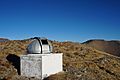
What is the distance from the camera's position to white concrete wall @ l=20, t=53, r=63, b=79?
69.7ft

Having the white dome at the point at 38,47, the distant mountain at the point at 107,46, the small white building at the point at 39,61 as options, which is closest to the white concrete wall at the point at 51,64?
the small white building at the point at 39,61

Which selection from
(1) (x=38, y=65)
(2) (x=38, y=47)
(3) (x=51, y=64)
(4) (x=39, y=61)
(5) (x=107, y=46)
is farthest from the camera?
(5) (x=107, y=46)

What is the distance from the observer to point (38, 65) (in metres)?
21.4

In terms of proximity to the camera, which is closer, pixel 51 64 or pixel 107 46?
pixel 51 64

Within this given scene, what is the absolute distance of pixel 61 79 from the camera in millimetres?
20266

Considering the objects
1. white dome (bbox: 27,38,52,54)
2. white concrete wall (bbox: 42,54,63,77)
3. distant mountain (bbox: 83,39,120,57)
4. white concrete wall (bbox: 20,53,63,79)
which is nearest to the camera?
white concrete wall (bbox: 20,53,63,79)

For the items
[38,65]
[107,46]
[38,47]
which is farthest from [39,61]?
[107,46]

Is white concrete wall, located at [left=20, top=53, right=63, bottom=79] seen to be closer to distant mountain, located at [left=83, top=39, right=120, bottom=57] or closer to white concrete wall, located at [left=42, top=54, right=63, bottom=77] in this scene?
white concrete wall, located at [left=42, top=54, right=63, bottom=77]

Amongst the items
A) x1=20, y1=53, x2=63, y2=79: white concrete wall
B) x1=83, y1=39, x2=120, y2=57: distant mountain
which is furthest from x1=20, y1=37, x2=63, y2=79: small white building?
x1=83, y1=39, x2=120, y2=57: distant mountain

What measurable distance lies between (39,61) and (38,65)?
18.1 inches

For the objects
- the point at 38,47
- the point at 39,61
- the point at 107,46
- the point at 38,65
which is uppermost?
the point at 107,46

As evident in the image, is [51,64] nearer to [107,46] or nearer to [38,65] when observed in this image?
[38,65]

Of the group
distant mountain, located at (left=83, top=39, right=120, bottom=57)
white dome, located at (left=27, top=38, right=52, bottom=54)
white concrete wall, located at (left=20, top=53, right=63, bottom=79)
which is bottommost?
white concrete wall, located at (left=20, top=53, right=63, bottom=79)

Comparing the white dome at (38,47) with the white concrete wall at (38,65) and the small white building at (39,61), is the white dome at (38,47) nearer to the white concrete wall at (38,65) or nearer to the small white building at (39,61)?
the small white building at (39,61)
